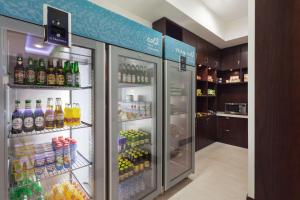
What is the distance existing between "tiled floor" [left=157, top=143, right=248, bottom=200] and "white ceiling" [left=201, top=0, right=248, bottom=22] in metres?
3.08

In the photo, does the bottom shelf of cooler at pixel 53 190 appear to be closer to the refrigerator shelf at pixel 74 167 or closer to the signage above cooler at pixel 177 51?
the refrigerator shelf at pixel 74 167

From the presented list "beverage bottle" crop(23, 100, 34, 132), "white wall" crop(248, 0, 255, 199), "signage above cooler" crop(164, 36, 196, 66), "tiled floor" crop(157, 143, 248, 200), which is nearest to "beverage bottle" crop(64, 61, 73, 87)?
"beverage bottle" crop(23, 100, 34, 132)

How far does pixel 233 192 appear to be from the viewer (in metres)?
2.18

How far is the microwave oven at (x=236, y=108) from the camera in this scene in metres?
4.18

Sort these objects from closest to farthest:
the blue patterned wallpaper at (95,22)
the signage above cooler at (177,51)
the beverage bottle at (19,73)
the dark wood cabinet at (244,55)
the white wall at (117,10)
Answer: the blue patterned wallpaper at (95,22), the beverage bottle at (19,73), the signage above cooler at (177,51), the white wall at (117,10), the dark wood cabinet at (244,55)

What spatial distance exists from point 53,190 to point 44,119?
69cm

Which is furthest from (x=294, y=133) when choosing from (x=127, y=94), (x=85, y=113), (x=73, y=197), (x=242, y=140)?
(x=242, y=140)

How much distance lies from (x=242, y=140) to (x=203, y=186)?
7.59 ft

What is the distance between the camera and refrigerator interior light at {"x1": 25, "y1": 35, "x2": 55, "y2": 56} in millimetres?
1242

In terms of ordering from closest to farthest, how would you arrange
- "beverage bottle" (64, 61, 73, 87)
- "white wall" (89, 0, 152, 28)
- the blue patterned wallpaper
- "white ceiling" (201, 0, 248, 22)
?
the blue patterned wallpaper
"beverage bottle" (64, 61, 73, 87)
"white wall" (89, 0, 152, 28)
"white ceiling" (201, 0, 248, 22)

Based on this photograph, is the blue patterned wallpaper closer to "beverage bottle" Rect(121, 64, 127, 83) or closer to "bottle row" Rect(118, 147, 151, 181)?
"beverage bottle" Rect(121, 64, 127, 83)

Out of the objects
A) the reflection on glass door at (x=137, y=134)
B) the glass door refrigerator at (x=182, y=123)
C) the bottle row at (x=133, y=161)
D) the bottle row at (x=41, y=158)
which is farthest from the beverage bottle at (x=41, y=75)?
the glass door refrigerator at (x=182, y=123)

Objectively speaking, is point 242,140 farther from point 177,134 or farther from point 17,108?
point 17,108

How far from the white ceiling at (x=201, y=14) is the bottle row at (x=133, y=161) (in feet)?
6.71
